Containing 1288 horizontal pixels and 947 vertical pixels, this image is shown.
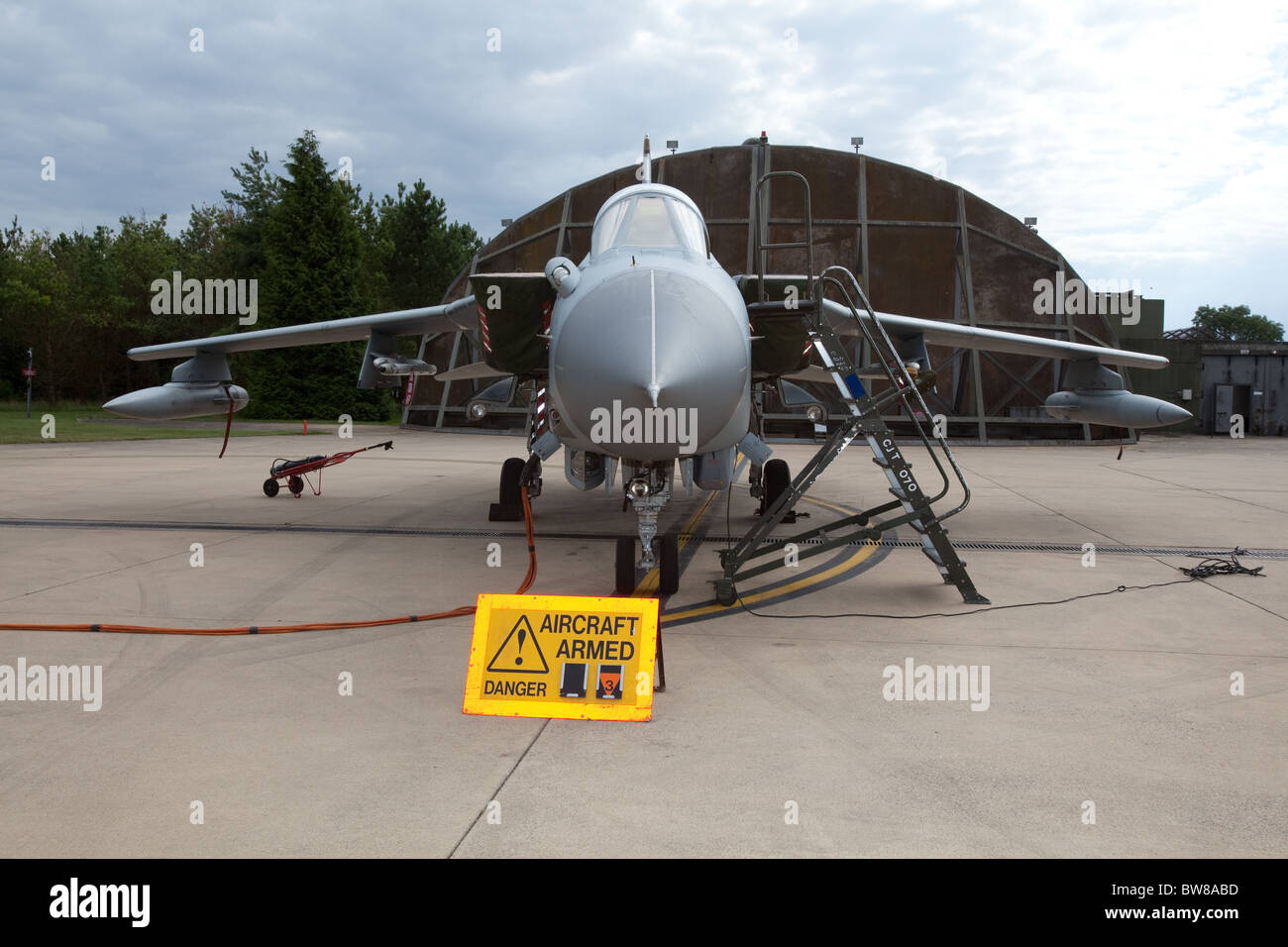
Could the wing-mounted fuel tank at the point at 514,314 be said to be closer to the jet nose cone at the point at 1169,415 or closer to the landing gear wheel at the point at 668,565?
the landing gear wheel at the point at 668,565

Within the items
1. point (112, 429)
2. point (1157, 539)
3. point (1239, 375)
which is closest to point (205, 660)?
point (1157, 539)

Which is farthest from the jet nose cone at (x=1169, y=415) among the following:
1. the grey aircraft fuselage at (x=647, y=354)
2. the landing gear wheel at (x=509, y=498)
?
the landing gear wheel at (x=509, y=498)

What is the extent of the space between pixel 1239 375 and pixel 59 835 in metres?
47.2

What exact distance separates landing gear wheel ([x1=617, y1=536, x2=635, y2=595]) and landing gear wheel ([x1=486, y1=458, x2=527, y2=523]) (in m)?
4.92

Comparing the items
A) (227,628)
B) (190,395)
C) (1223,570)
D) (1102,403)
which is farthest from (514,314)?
(1102,403)

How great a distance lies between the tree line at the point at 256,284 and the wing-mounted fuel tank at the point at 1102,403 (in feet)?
123

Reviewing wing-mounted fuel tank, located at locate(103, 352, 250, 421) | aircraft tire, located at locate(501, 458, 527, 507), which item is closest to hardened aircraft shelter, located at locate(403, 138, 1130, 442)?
wing-mounted fuel tank, located at locate(103, 352, 250, 421)

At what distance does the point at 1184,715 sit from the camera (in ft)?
15.5

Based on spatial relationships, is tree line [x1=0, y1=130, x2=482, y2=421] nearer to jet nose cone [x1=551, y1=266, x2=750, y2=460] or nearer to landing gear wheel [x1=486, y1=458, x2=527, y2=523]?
landing gear wheel [x1=486, y1=458, x2=527, y2=523]

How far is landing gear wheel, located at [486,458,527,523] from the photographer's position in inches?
472

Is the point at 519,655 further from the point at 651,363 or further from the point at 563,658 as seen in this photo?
the point at 651,363
